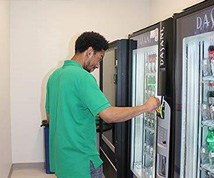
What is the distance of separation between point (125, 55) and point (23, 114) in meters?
→ 2.35

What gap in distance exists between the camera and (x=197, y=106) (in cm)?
166

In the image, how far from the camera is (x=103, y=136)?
129 inches

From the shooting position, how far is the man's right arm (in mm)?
1791

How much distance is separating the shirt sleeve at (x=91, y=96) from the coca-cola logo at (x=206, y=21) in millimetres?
700

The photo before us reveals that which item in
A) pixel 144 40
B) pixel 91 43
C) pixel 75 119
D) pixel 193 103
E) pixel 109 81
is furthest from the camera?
pixel 109 81

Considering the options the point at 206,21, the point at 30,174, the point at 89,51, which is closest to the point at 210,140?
the point at 206,21

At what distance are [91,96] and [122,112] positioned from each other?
0.22 m

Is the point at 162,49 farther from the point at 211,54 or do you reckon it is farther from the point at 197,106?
the point at 197,106

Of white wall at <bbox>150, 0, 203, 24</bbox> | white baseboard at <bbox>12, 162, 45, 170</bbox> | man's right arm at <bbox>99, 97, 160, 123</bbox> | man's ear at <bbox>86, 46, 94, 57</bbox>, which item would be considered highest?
white wall at <bbox>150, 0, 203, 24</bbox>

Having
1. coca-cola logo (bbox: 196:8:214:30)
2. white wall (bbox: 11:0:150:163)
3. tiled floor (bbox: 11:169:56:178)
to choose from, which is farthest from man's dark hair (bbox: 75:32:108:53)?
tiled floor (bbox: 11:169:56:178)

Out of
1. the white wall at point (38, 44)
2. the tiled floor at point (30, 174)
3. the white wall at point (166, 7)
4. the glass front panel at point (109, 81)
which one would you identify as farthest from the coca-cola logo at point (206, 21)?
the tiled floor at point (30, 174)

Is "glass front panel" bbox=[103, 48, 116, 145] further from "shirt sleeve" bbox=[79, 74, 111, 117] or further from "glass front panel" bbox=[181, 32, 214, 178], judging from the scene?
"glass front panel" bbox=[181, 32, 214, 178]

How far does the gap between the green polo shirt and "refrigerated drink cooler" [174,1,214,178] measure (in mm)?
475

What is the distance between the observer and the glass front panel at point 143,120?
2338 millimetres
